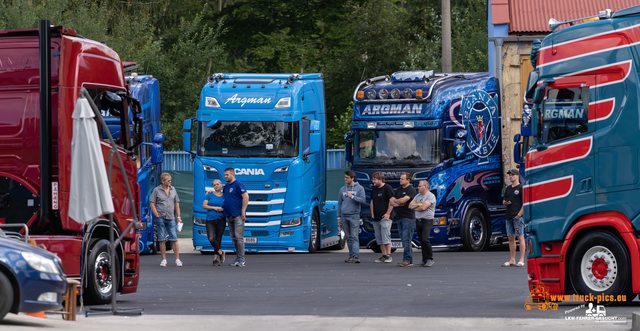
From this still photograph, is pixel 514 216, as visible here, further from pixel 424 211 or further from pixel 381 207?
pixel 381 207

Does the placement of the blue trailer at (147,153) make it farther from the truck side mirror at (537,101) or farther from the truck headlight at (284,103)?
the truck side mirror at (537,101)

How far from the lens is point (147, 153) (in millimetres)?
22172

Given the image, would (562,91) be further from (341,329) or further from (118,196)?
(118,196)

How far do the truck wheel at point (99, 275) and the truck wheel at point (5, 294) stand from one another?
8.86 feet

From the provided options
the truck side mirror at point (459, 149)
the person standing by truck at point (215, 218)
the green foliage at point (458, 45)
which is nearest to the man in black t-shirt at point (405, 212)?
the truck side mirror at point (459, 149)

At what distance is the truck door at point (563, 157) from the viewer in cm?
1188

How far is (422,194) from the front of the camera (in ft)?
59.1

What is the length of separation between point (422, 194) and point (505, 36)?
25.7 feet

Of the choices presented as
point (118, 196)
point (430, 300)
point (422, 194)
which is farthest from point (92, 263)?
point (422, 194)

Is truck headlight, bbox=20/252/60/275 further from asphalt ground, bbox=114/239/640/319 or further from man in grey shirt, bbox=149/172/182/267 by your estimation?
man in grey shirt, bbox=149/172/182/267

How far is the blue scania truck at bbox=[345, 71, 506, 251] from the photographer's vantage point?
21.0 meters

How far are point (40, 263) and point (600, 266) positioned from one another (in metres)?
6.39

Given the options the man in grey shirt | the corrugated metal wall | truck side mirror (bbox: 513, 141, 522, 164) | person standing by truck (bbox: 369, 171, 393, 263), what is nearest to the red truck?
the man in grey shirt

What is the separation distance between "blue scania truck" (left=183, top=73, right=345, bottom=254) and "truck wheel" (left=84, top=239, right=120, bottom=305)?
8361 mm
